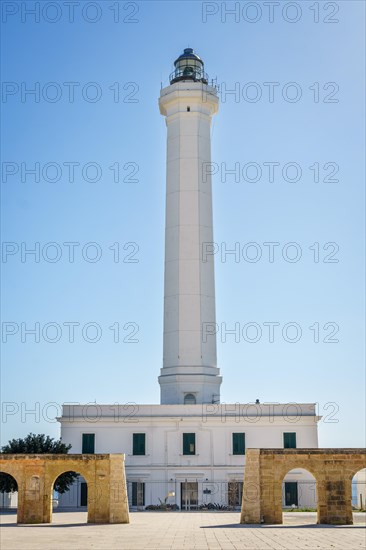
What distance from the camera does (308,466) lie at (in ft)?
87.5

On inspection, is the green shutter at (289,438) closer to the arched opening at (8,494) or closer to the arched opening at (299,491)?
the arched opening at (299,491)

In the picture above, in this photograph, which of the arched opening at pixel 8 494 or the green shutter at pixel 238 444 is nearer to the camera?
the arched opening at pixel 8 494

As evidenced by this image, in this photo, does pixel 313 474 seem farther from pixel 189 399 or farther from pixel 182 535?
pixel 189 399

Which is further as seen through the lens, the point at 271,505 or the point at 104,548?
the point at 271,505

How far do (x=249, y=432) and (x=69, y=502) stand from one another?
9.75 meters

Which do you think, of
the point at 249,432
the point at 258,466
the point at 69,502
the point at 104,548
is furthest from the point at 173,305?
the point at 104,548

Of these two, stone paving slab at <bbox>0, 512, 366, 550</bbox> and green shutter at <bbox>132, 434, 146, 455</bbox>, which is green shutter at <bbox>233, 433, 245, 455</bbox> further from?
stone paving slab at <bbox>0, 512, 366, 550</bbox>

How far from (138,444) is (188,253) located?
10.3 meters

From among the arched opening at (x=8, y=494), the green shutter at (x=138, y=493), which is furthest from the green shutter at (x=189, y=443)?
the arched opening at (x=8, y=494)

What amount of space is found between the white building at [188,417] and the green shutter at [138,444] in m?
0.05

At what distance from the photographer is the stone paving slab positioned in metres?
19.0

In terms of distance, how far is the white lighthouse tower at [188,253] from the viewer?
39438mm

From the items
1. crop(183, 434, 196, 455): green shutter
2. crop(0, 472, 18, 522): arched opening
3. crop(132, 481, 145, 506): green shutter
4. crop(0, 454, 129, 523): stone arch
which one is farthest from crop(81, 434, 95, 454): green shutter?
crop(0, 454, 129, 523): stone arch

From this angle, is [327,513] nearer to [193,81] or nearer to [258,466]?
[258,466]
